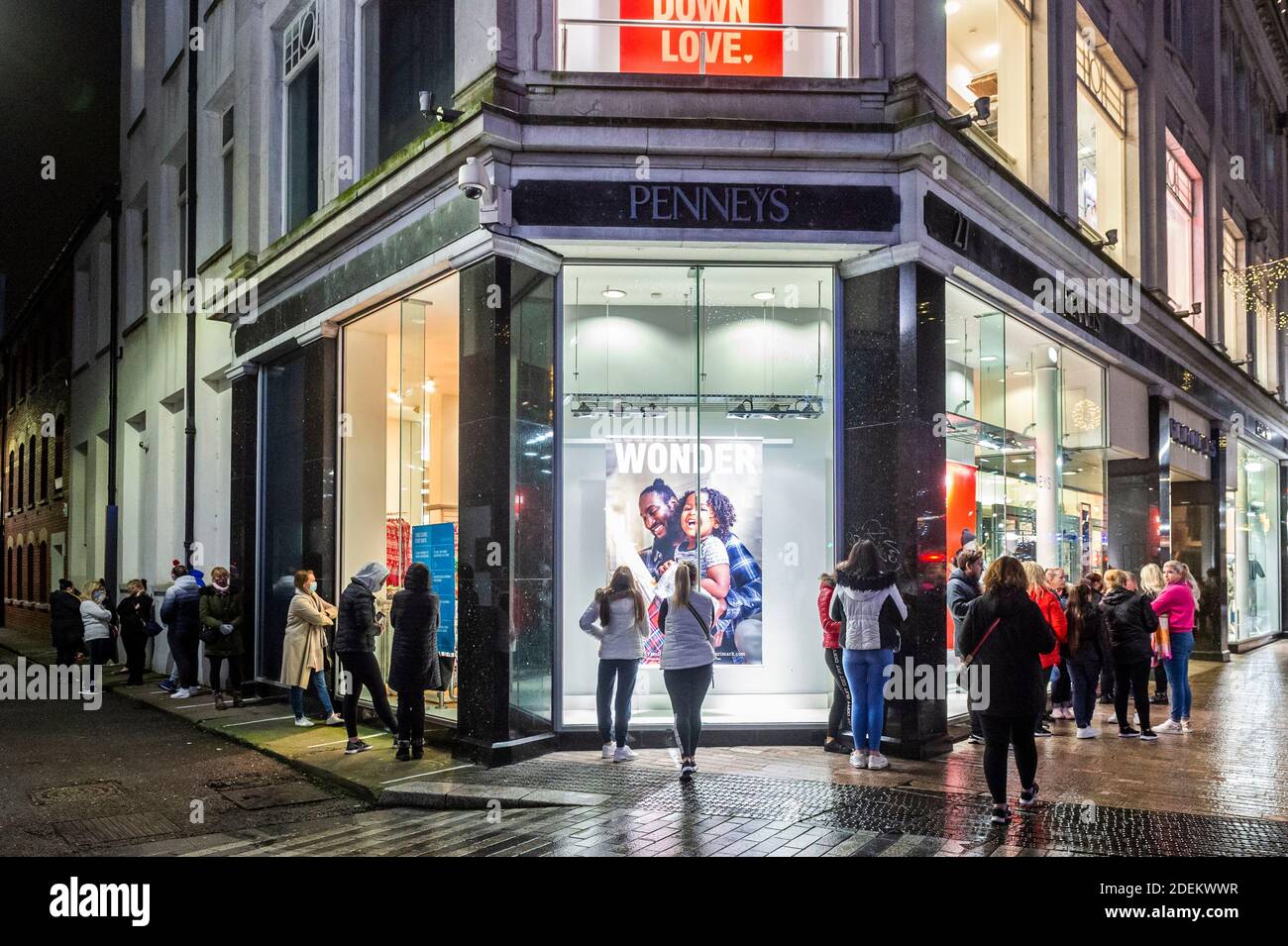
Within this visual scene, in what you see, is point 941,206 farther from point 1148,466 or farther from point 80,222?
point 80,222

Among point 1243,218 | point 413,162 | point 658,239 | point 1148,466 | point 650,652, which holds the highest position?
point 1243,218

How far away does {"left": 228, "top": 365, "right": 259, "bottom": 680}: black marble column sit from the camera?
14547 millimetres

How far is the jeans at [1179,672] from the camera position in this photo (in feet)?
Answer: 36.2

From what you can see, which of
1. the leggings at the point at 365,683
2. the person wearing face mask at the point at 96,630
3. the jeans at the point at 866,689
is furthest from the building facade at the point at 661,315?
the person wearing face mask at the point at 96,630

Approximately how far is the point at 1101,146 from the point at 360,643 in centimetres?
1290

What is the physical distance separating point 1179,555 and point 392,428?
1608cm

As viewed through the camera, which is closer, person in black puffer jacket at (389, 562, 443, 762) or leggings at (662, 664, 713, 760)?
leggings at (662, 664, 713, 760)

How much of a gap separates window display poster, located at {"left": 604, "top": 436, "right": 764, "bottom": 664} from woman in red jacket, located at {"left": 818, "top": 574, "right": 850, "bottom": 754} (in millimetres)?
1527

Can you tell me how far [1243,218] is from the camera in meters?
24.2

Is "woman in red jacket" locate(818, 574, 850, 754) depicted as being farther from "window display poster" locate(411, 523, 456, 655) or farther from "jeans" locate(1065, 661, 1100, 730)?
"window display poster" locate(411, 523, 456, 655)

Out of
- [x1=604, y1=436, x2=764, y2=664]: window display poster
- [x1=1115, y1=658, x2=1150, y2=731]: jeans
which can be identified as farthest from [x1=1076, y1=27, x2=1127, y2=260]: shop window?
[x1=604, y1=436, x2=764, y2=664]: window display poster
